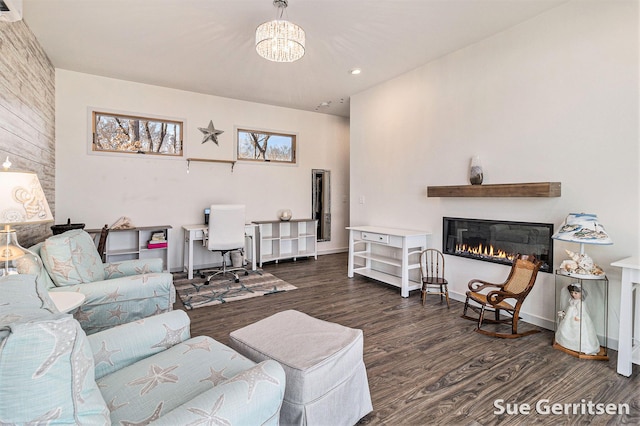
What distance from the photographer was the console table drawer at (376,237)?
13.6 feet

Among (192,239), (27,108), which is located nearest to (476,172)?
(192,239)

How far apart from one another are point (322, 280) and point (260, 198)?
7.14ft

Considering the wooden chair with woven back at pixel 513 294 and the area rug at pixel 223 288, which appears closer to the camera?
the wooden chair with woven back at pixel 513 294

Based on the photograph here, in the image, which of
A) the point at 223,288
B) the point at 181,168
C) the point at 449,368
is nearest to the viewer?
the point at 449,368

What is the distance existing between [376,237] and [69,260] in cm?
331

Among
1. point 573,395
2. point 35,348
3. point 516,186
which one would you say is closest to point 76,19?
A: point 35,348

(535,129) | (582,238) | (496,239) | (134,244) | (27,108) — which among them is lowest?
(134,244)

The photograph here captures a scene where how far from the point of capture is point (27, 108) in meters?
3.19

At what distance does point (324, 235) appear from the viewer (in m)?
6.77

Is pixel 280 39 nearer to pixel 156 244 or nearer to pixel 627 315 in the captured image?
pixel 627 315

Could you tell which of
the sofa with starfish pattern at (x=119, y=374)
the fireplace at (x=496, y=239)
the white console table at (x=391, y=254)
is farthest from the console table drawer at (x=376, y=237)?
the sofa with starfish pattern at (x=119, y=374)

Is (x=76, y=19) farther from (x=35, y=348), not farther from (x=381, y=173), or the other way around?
(x=381, y=173)

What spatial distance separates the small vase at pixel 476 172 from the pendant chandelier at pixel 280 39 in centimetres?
222

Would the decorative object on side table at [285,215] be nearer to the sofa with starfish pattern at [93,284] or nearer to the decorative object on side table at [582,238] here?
the sofa with starfish pattern at [93,284]
